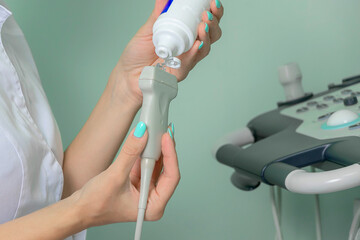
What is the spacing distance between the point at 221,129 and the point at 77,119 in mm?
399

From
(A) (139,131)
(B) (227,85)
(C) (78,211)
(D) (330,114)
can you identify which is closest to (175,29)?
(A) (139,131)

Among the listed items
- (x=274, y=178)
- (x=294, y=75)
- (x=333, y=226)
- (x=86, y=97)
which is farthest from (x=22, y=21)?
(x=333, y=226)

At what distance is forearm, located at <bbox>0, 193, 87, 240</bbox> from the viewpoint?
58cm

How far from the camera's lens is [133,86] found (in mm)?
803

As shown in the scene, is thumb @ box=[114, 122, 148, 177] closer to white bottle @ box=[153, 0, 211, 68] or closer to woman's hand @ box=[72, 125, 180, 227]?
woman's hand @ box=[72, 125, 180, 227]

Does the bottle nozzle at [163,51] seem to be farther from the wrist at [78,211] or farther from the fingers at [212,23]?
the wrist at [78,211]

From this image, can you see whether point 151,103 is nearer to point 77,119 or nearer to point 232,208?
point 77,119

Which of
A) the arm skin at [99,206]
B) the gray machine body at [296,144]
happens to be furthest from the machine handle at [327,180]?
the arm skin at [99,206]

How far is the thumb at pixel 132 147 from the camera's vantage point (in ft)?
1.78

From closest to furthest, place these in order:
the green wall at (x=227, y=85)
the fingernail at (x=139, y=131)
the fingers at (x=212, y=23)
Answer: the fingernail at (x=139, y=131) → the fingers at (x=212, y=23) → the green wall at (x=227, y=85)

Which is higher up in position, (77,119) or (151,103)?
(77,119)

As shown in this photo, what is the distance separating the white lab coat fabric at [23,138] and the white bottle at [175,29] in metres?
0.25

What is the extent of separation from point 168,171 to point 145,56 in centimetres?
28

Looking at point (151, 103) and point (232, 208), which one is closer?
point (151, 103)
